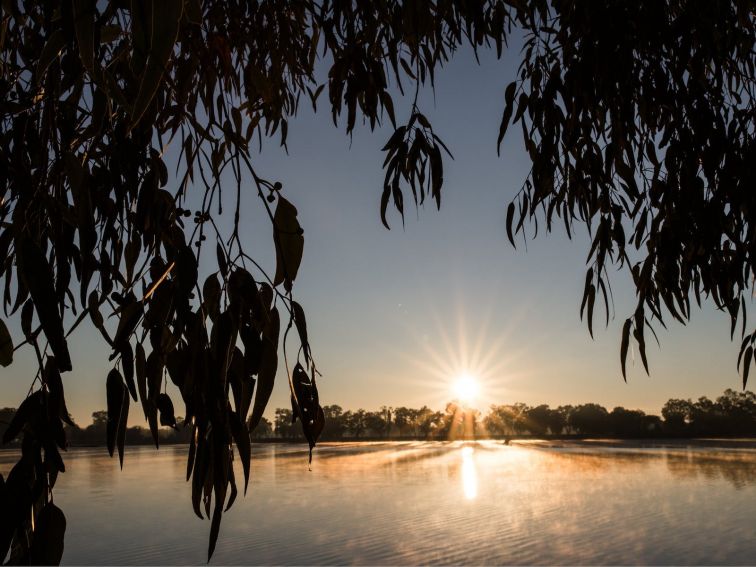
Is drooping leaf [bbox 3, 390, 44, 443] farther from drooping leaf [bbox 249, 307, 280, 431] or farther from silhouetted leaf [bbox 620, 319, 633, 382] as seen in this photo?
silhouetted leaf [bbox 620, 319, 633, 382]

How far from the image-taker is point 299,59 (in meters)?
2.27

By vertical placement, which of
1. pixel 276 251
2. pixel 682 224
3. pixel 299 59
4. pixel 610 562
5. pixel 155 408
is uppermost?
pixel 299 59

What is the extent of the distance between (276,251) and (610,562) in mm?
6544

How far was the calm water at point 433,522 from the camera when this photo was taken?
264 inches

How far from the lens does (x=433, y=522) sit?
8.32 metres

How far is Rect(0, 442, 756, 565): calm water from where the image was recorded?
671 cm

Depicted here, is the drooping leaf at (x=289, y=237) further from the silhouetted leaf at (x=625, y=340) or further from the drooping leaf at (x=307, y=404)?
the silhouetted leaf at (x=625, y=340)

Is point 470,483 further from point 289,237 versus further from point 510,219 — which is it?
point 289,237

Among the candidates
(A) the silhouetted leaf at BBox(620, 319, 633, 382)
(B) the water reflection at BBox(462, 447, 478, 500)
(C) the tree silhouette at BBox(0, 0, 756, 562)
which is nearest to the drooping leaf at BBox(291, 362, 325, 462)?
(C) the tree silhouette at BBox(0, 0, 756, 562)

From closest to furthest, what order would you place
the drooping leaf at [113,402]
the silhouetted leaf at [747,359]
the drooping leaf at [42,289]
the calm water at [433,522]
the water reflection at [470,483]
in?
the drooping leaf at [42,289]
the drooping leaf at [113,402]
the silhouetted leaf at [747,359]
the calm water at [433,522]
the water reflection at [470,483]

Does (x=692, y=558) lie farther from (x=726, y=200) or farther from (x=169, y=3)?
(x=169, y=3)

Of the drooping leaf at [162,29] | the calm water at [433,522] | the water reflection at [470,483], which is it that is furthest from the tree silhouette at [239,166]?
the water reflection at [470,483]

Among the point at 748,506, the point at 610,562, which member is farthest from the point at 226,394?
the point at 748,506

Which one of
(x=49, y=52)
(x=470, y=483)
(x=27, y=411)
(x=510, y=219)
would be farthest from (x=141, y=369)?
(x=470, y=483)
